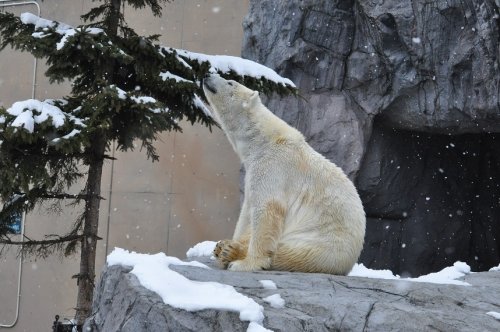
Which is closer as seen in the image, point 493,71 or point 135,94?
point 135,94

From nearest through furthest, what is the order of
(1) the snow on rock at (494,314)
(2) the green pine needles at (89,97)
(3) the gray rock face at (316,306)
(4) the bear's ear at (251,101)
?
(3) the gray rock face at (316,306)
(1) the snow on rock at (494,314)
(4) the bear's ear at (251,101)
(2) the green pine needles at (89,97)

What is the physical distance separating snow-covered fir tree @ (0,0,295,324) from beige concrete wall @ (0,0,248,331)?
2.97 meters

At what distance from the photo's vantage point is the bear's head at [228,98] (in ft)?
14.7

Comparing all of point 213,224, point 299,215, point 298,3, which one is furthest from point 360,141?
point 299,215

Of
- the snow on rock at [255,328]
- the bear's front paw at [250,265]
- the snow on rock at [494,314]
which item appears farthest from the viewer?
the bear's front paw at [250,265]

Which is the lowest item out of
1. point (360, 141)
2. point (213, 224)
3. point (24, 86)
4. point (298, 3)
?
point (213, 224)

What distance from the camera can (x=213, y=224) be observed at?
29.5 feet

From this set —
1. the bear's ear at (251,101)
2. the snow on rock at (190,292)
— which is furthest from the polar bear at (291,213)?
the snow on rock at (190,292)

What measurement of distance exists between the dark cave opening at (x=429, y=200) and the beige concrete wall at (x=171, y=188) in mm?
1800

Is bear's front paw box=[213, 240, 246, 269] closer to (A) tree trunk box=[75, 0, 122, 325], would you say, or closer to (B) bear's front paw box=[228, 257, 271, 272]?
(B) bear's front paw box=[228, 257, 271, 272]

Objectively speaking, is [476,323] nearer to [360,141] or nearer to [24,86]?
[360,141]

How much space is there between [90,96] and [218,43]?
3.68 metres

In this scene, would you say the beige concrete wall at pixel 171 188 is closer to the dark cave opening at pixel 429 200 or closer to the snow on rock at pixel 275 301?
the dark cave opening at pixel 429 200

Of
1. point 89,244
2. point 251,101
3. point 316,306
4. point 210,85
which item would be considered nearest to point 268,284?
point 316,306
